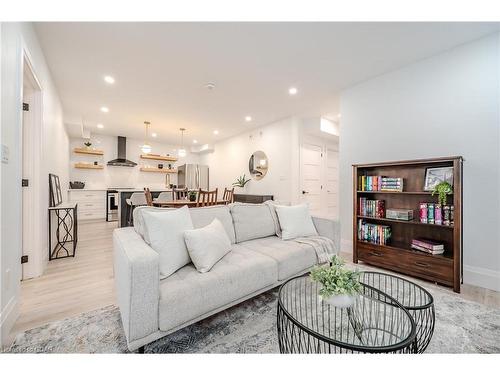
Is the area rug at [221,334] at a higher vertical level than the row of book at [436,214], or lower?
lower

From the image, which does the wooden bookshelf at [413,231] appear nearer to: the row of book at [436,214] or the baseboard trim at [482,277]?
the row of book at [436,214]

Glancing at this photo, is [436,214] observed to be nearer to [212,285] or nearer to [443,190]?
[443,190]

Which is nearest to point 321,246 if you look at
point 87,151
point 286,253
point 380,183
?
point 286,253

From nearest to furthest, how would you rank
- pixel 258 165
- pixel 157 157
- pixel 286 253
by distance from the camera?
pixel 286 253
pixel 258 165
pixel 157 157

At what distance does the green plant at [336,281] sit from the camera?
3.64ft

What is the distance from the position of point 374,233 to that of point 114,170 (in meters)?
7.52

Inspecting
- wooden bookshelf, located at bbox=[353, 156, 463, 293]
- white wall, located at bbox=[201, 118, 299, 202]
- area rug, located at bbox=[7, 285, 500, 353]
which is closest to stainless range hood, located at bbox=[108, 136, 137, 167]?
white wall, located at bbox=[201, 118, 299, 202]

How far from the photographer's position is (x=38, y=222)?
7.86 ft

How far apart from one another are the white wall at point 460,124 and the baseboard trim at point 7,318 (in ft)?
13.3

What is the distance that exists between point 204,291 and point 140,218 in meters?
0.80

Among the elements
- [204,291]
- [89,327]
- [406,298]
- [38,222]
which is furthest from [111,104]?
[406,298]

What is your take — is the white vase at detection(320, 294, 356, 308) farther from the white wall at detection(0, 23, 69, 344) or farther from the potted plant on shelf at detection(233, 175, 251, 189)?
the potted plant on shelf at detection(233, 175, 251, 189)

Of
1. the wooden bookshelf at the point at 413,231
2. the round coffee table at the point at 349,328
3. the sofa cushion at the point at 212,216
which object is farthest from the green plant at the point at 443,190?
the sofa cushion at the point at 212,216

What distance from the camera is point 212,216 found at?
218cm
